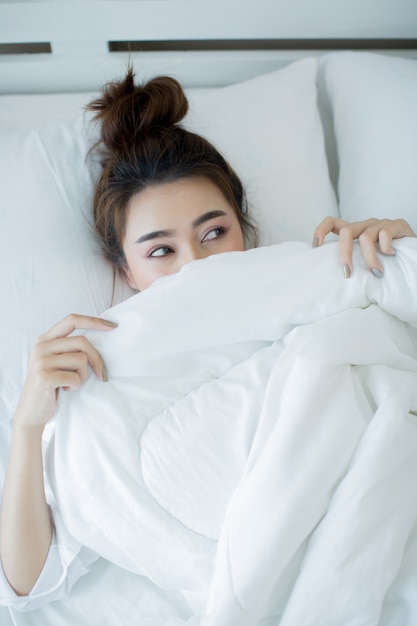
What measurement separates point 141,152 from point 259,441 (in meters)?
0.62

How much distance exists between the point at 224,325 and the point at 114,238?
0.37 m

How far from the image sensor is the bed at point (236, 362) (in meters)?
0.83

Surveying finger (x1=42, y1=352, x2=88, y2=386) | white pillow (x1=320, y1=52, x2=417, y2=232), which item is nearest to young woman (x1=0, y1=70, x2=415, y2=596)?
finger (x1=42, y1=352, x2=88, y2=386)

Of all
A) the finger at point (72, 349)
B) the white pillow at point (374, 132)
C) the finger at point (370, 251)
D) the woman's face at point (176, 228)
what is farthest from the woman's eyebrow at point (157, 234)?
the white pillow at point (374, 132)

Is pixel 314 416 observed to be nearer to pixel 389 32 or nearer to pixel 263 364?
pixel 263 364

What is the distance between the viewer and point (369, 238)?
102cm

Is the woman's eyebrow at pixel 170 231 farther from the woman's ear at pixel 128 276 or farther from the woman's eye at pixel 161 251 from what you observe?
the woman's ear at pixel 128 276

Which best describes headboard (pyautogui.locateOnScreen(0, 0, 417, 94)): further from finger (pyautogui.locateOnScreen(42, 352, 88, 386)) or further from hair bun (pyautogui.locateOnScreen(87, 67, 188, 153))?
finger (pyautogui.locateOnScreen(42, 352, 88, 386))

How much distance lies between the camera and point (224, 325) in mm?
995

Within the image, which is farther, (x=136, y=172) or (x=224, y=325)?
(x=136, y=172)

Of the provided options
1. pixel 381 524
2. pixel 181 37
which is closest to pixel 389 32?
pixel 181 37

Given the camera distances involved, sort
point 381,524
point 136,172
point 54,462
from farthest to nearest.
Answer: point 136,172 < point 54,462 < point 381,524

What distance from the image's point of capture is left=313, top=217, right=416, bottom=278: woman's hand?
1.00 metres

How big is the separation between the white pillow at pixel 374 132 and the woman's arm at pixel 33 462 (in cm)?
76
